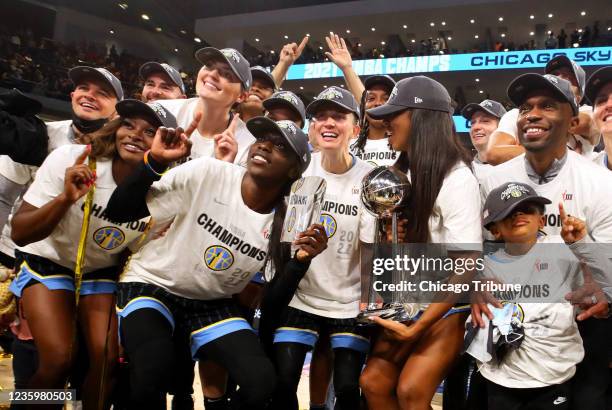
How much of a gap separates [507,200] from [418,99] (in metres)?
0.63

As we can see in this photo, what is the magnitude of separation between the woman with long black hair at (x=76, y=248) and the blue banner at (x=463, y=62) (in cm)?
1613

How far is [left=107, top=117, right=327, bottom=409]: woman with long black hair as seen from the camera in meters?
2.39

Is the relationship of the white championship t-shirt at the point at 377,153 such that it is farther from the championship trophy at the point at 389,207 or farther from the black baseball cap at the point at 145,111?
the black baseball cap at the point at 145,111

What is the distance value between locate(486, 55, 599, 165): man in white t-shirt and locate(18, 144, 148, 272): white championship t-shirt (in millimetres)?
2153

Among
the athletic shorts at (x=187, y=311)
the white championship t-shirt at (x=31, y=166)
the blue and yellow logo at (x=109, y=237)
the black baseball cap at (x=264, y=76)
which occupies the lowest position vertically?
the athletic shorts at (x=187, y=311)

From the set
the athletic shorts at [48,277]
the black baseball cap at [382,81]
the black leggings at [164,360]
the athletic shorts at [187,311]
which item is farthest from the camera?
the black baseball cap at [382,81]

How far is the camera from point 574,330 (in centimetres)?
244

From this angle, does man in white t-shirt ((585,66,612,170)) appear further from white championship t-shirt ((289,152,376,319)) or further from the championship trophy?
white championship t-shirt ((289,152,376,319))

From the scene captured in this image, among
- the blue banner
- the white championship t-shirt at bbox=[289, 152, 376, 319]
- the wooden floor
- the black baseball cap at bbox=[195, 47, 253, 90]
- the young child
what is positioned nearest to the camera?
the young child

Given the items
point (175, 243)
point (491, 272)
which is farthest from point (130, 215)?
point (491, 272)

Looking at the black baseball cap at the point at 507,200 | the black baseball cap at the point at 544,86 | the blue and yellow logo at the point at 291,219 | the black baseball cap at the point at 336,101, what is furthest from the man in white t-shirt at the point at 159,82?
the black baseball cap at the point at 507,200

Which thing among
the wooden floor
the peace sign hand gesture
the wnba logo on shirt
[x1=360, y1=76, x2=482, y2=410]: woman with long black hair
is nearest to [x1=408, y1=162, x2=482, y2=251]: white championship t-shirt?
[x1=360, y1=76, x2=482, y2=410]: woman with long black hair

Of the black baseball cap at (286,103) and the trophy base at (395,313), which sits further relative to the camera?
the black baseball cap at (286,103)

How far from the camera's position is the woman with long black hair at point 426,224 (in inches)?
92.9
